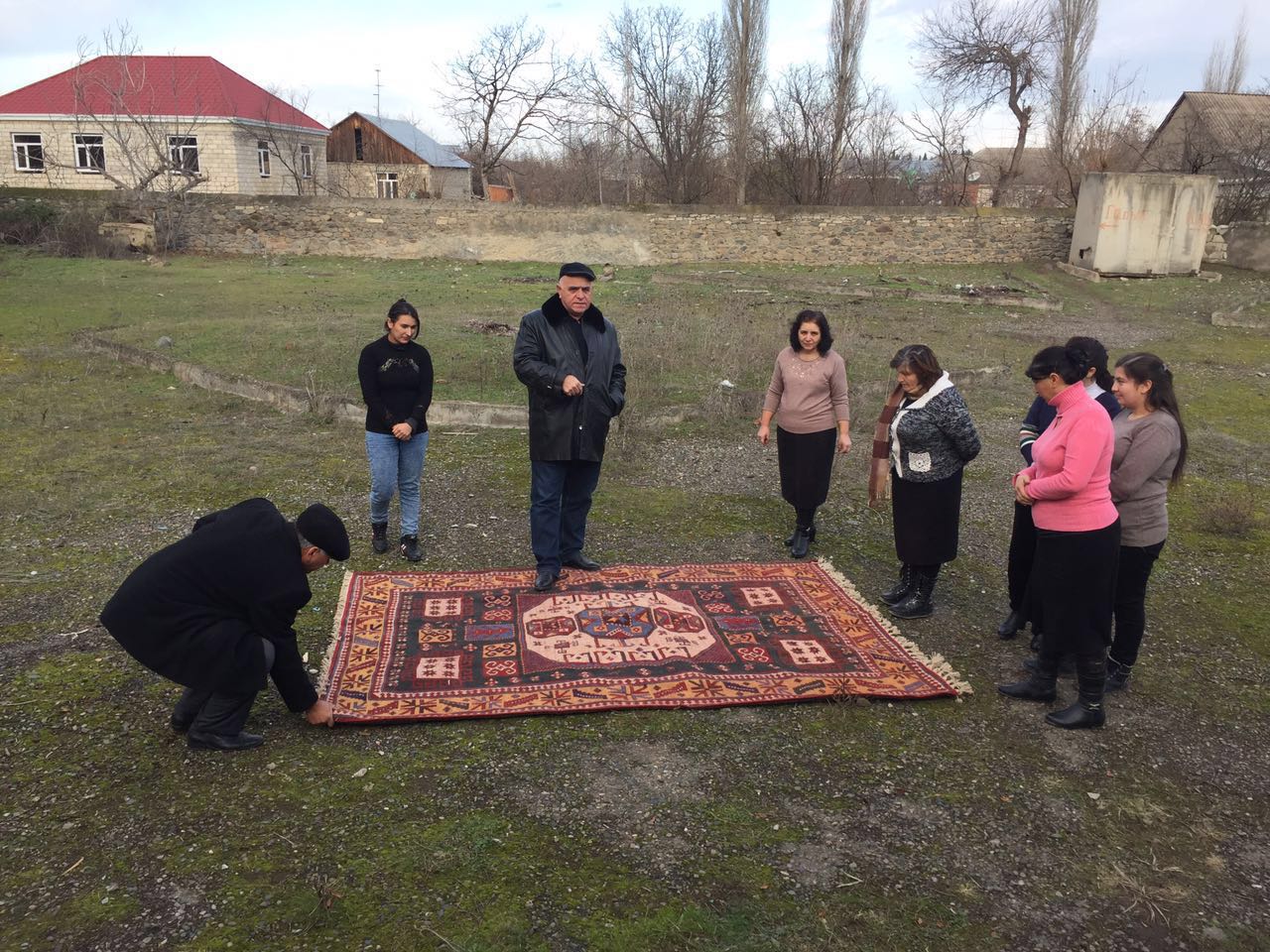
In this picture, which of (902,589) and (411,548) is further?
(411,548)

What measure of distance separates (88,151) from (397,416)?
3927cm

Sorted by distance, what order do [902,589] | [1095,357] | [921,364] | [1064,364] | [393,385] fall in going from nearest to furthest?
1. [1064,364]
2. [1095,357]
3. [921,364]
4. [902,589]
5. [393,385]

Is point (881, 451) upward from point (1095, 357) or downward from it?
downward

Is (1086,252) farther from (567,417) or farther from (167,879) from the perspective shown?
(167,879)

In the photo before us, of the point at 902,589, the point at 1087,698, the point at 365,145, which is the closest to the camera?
the point at 1087,698

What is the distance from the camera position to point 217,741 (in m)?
3.92

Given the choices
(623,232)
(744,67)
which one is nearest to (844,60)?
(744,67)

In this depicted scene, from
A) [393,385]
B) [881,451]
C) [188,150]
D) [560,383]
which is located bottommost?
[881,451]

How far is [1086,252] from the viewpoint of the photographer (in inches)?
987

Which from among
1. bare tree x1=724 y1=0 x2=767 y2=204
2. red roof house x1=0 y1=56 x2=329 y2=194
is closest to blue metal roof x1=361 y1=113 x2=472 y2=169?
red roof house x1=0 y1=56 x2=329 y2=194

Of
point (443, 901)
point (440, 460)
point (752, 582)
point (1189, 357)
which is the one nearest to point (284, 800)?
point (443, 901)

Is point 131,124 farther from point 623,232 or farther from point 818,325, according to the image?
point 818,325

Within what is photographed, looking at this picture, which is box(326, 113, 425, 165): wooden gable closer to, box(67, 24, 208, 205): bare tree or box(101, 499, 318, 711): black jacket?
box(67, 24, 208, 205): bare tree

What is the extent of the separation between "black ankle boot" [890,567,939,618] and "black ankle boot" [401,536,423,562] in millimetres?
3069
